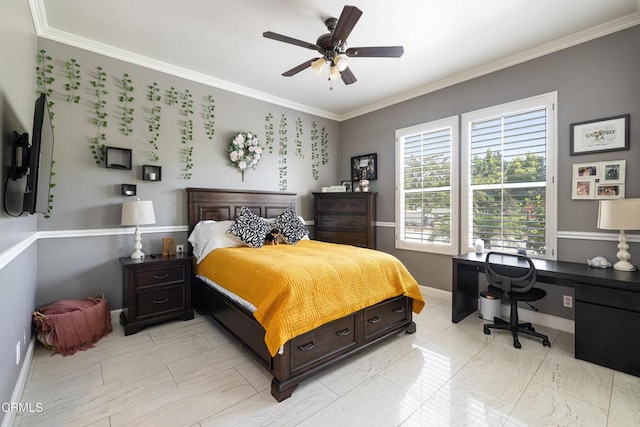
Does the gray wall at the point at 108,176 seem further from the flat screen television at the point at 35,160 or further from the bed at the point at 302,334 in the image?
the flat screen television at the point at 35,160

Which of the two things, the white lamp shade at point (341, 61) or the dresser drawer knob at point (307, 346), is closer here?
the dresser drawer knob at point (307, 346)

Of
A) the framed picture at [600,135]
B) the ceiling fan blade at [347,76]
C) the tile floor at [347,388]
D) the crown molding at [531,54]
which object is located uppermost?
the crown molding at [531,54]

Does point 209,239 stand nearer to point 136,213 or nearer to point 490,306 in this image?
point 136,213

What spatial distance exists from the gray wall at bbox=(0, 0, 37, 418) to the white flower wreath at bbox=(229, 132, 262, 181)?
200 centimetres

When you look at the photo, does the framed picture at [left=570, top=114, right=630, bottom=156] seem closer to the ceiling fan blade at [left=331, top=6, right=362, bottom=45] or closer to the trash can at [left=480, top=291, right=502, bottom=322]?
the trash can at [left=480, top=291, right=502, bottom=322]

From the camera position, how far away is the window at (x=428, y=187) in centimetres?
377

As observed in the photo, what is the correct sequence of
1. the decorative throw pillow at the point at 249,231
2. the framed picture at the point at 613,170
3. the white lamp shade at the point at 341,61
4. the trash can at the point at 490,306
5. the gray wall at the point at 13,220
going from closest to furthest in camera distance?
the gray wall at the point at 13,220
the white lamp shade at the point at 341,61
the framed picture at the point at 613,170
the trash can at the point at 490,306
the decorative throw pillow at the point at 249,231

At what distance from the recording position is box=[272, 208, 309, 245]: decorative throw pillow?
3.68 m

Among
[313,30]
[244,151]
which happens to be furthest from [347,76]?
[244,151]

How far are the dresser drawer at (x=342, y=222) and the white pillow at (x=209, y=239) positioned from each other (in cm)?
178

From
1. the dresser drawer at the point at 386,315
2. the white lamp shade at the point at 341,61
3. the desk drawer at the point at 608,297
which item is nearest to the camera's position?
the desk drawer at the point at 608,297

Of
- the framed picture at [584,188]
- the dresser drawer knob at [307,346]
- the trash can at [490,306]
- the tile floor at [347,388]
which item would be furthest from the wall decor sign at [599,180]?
the dresser drawer knob at [307,346]

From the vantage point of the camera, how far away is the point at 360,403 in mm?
1865

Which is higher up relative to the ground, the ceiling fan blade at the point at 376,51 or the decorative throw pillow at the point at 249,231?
the ceiling fan blade at the point at 376,51
